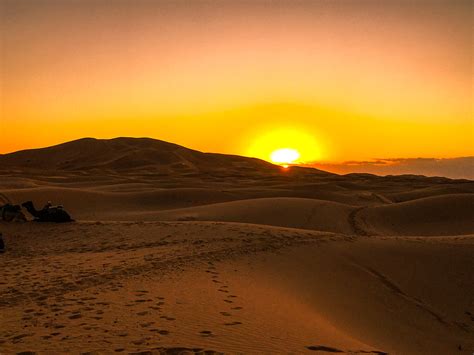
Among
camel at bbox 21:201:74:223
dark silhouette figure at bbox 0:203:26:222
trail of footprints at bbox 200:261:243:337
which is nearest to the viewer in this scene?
trail of footprints at bbox 200:261:243:337

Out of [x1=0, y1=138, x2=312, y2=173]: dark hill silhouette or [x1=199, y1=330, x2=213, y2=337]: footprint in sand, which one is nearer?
[x1=199, y1=330, x2=213, y2=337]: footprint in sand

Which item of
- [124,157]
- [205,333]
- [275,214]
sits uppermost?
[124,157]

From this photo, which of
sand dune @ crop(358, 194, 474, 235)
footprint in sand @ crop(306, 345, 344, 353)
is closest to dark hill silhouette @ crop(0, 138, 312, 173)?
sand dune @ crop(358, 194, 474, 235)

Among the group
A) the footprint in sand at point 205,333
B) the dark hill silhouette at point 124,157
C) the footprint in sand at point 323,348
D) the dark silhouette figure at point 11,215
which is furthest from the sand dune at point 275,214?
the dark hill silhouette at point 124,157

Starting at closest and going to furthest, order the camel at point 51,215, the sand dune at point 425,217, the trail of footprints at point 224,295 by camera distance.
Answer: the trail of footprints at point 224,295
the camel at point 51,215
the sand dune at point 425,217

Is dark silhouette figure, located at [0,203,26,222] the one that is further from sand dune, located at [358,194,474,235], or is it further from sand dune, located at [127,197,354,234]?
sand dune, located at [358,194,474,235]

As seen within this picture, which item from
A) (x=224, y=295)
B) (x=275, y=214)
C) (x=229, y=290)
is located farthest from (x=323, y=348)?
(x=275, y=214)

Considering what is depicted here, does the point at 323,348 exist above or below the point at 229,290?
below

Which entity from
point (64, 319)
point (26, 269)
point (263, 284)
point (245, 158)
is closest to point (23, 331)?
point (64, 319)

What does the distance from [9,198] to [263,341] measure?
23.2 m

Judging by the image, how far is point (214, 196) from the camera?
32406mm

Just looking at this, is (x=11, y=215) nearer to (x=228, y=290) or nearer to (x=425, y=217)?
(x=228, y=290)

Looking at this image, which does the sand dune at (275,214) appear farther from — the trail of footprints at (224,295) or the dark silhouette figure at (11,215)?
the trail of footprints at (224,295)

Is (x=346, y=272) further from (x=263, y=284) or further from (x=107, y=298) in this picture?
(x=107, y=298)
